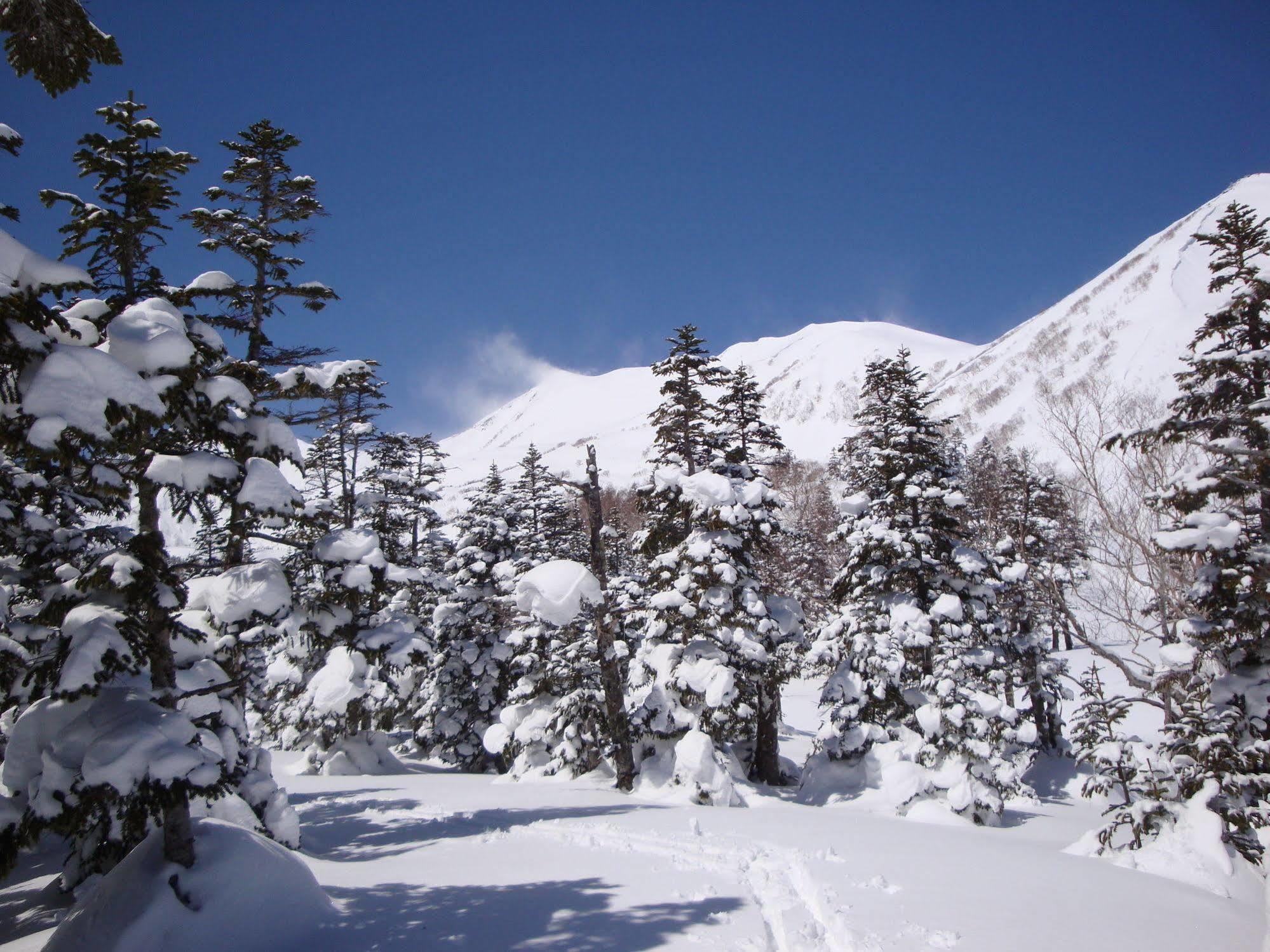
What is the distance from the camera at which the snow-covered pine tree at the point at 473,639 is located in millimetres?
24516

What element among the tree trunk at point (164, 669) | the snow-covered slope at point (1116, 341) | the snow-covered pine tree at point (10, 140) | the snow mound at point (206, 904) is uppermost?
the snow-covered slope at point (1116, 341)

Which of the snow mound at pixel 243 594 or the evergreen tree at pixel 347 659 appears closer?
the snow mound at pixel 243 594

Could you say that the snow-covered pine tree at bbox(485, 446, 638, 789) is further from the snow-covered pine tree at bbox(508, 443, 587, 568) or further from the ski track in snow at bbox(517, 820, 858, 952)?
the ski track in snow at bbox(517, 820, 858, 952)

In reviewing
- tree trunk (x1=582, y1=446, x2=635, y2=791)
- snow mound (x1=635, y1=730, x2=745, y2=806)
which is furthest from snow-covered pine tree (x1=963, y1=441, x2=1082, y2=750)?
tree trunk (x1=582, y1=446, x2=635, y2=791)

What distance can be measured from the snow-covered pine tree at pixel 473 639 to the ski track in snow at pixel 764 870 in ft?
42.4

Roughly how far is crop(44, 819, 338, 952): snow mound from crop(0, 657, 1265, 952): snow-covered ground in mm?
141

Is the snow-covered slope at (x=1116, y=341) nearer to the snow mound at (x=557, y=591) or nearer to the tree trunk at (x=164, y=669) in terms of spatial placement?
the snow mound at (x=557, y=591)

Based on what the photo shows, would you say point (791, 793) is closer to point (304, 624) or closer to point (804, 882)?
point (804, 882)

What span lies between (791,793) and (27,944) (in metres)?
16.1

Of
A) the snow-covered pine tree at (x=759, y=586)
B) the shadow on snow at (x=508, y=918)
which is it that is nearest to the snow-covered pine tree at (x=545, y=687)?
the snow-covered pine tree at (x=759, y=586)

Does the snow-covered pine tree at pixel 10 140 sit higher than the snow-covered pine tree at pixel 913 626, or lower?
higher

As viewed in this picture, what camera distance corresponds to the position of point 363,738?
23.3 m

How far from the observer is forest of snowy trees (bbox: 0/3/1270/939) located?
5812mm

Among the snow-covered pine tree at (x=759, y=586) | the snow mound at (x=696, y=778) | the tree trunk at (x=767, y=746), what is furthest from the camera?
the tree trunk at (x=767, y=746)
